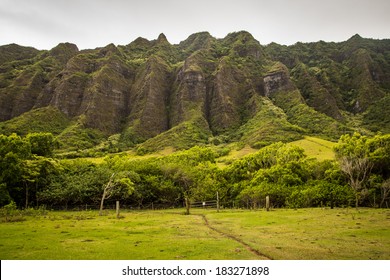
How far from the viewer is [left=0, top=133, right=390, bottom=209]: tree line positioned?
4638cm

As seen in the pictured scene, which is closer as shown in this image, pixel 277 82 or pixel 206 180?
pixel 206 180

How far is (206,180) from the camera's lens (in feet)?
198

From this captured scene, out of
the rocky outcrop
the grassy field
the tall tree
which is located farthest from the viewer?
the rocky outcrop

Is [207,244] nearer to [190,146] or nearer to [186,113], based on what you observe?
[190,146]

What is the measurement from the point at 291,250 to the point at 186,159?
61878 mm

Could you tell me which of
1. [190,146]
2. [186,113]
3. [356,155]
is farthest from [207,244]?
[186,113]

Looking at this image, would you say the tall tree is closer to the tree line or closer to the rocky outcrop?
the tree line

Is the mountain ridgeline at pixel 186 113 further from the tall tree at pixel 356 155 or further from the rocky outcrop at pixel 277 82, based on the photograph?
the tall tree at pixel 356 155

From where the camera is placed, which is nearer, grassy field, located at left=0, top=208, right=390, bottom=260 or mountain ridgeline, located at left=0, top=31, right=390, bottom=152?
grassy field, located at left=0, top=208, right=390, bottom=260

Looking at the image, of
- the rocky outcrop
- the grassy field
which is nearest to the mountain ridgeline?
the rocky outcrop

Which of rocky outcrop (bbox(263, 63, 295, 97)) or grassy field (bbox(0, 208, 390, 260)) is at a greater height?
rocky outcrop (bbox(263, 63, 295, 97))

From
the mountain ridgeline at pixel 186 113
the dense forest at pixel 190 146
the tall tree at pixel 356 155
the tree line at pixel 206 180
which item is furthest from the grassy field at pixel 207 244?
the mountain ridgeline at pixel 186 113
